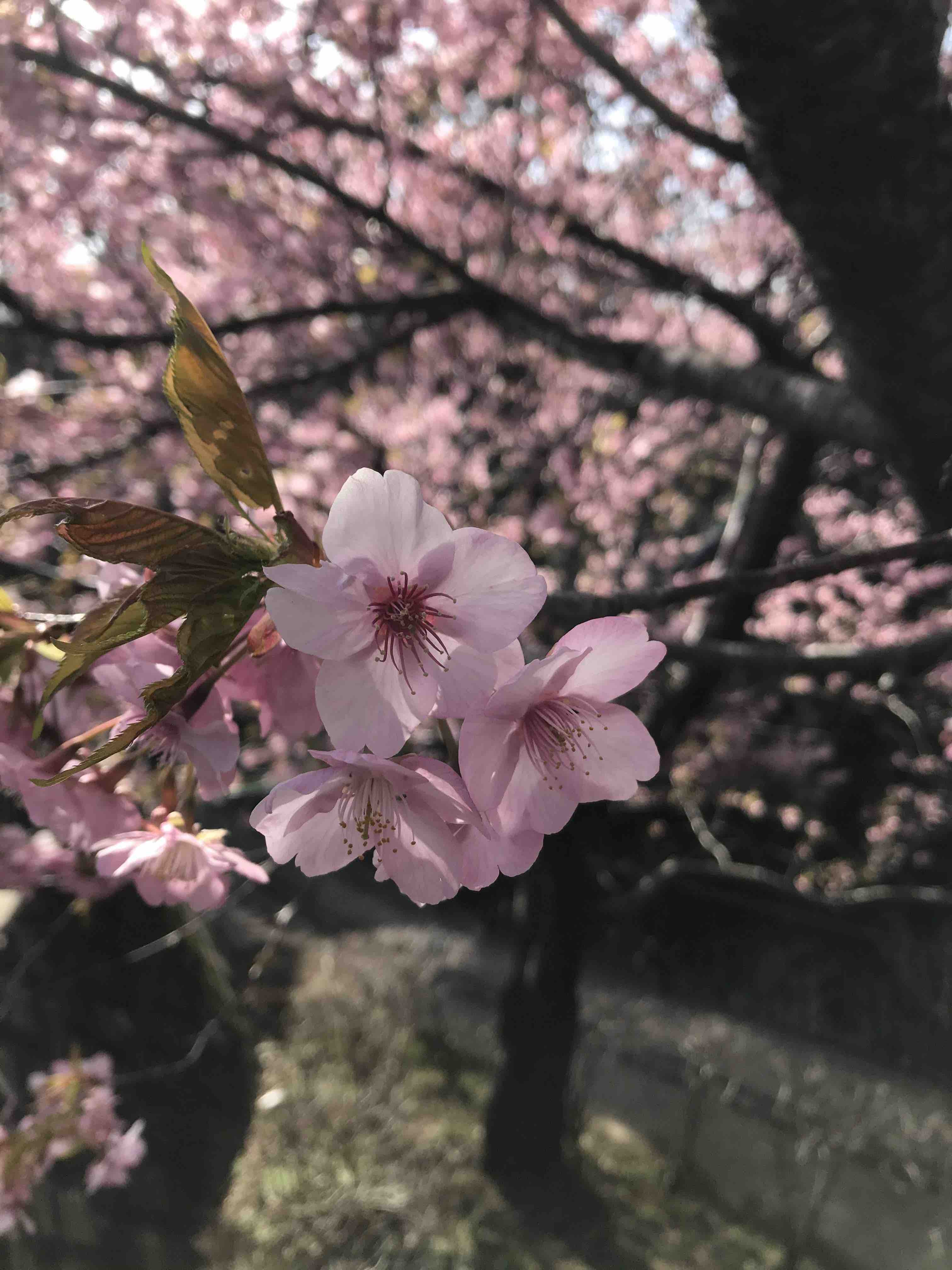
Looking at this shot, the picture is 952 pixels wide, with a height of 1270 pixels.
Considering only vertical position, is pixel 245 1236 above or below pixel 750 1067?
below

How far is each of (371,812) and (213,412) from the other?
307mm

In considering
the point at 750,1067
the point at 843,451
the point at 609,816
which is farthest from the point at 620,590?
the point at 750,1067

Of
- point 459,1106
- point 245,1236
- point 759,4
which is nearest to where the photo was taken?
point 759,4

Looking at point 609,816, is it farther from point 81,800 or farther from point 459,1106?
point 81,800

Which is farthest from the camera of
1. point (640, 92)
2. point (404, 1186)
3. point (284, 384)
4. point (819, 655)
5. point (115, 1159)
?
point (404, 1186)

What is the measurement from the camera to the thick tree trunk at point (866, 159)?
101cm

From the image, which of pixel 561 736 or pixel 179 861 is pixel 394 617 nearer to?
pixel 561 736

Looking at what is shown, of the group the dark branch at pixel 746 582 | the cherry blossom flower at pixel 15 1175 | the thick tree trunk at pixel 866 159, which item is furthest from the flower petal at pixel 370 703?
the cherry blossom flower at pixel 15 1175

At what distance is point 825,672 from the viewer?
1546 millimetres

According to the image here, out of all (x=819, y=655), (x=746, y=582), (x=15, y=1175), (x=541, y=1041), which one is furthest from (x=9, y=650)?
→ (x=541, y=1041)

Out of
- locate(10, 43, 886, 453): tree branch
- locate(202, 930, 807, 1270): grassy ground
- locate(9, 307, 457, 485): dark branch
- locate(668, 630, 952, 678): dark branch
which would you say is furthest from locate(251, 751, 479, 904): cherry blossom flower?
locate(202, 930, 807, 1270): grassy ground

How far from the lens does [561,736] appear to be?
22.9 inches

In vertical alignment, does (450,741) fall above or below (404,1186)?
above

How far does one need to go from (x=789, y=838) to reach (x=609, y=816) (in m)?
2.19
